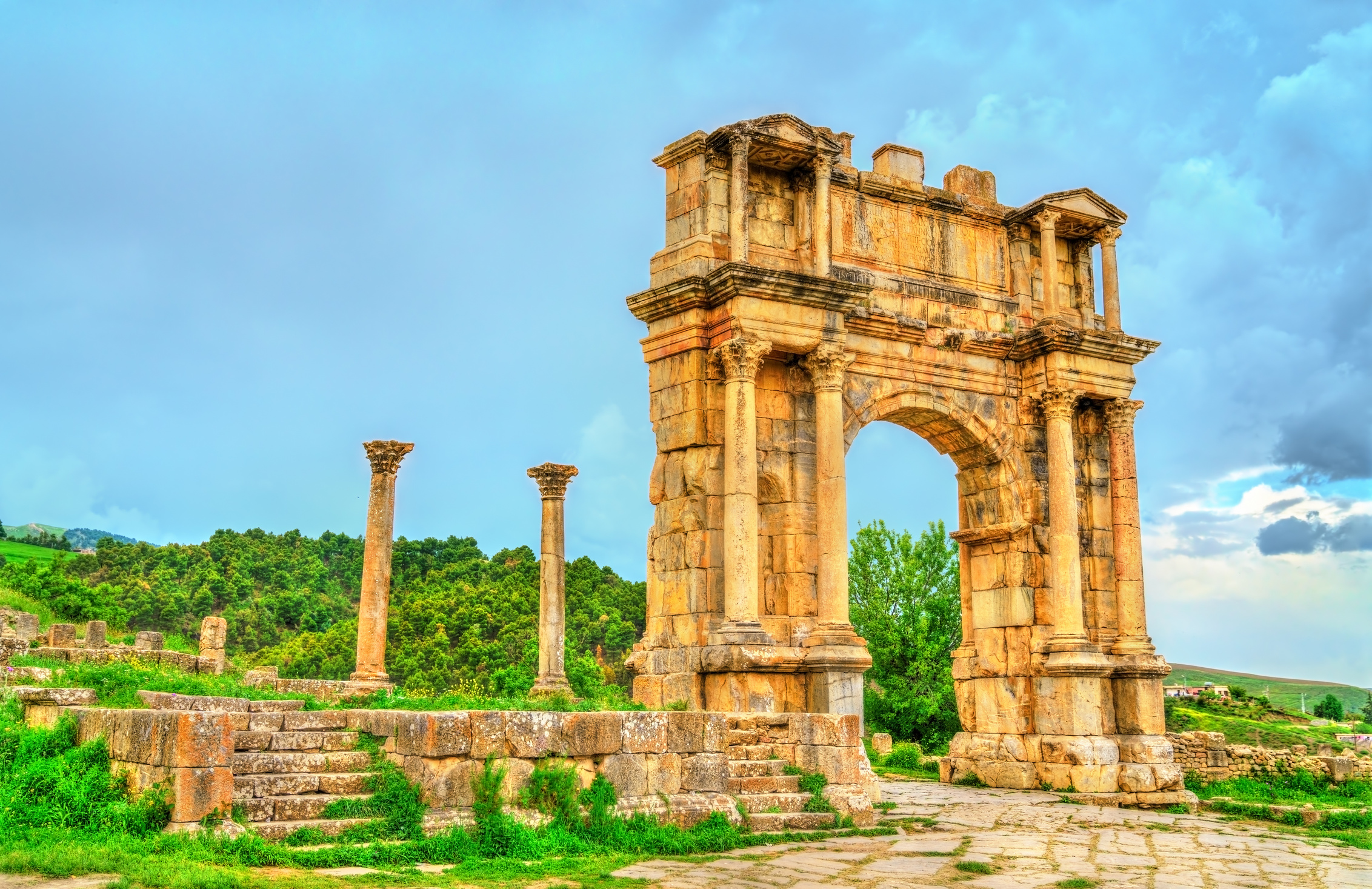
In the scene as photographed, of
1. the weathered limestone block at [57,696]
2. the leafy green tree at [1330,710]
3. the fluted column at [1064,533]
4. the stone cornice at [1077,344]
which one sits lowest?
the leafy green tree at [1330,710]

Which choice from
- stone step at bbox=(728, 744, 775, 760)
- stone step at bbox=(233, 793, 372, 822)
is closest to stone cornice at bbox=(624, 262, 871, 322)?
stone step at bbox=(728, 744, 775, 760)

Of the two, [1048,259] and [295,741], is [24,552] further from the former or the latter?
[295,741]

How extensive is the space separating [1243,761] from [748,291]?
1063 cm

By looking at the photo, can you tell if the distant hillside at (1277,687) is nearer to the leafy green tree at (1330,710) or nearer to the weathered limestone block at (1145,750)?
the leafy green tree at (1330,710)

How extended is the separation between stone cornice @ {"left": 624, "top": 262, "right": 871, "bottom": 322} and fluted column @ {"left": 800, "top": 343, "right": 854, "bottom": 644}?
0.62 m

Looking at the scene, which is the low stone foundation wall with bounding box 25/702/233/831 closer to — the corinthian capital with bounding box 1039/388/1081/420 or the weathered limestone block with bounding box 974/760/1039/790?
the weathered limestone block with bounding box 974/760/1039/790

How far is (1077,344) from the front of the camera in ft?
57.0

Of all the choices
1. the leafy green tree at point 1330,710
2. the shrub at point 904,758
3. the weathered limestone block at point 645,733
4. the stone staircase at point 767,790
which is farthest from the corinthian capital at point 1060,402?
the leafy green tree at point 1330,710

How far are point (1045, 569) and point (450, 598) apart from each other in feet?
113

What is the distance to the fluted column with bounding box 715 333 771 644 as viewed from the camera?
46.6 feet

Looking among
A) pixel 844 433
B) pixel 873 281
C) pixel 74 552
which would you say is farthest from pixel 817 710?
pixel 74 552

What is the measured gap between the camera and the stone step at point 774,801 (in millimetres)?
10242

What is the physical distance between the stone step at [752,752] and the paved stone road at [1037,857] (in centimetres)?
131

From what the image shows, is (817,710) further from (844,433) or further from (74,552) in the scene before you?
(74,552)
